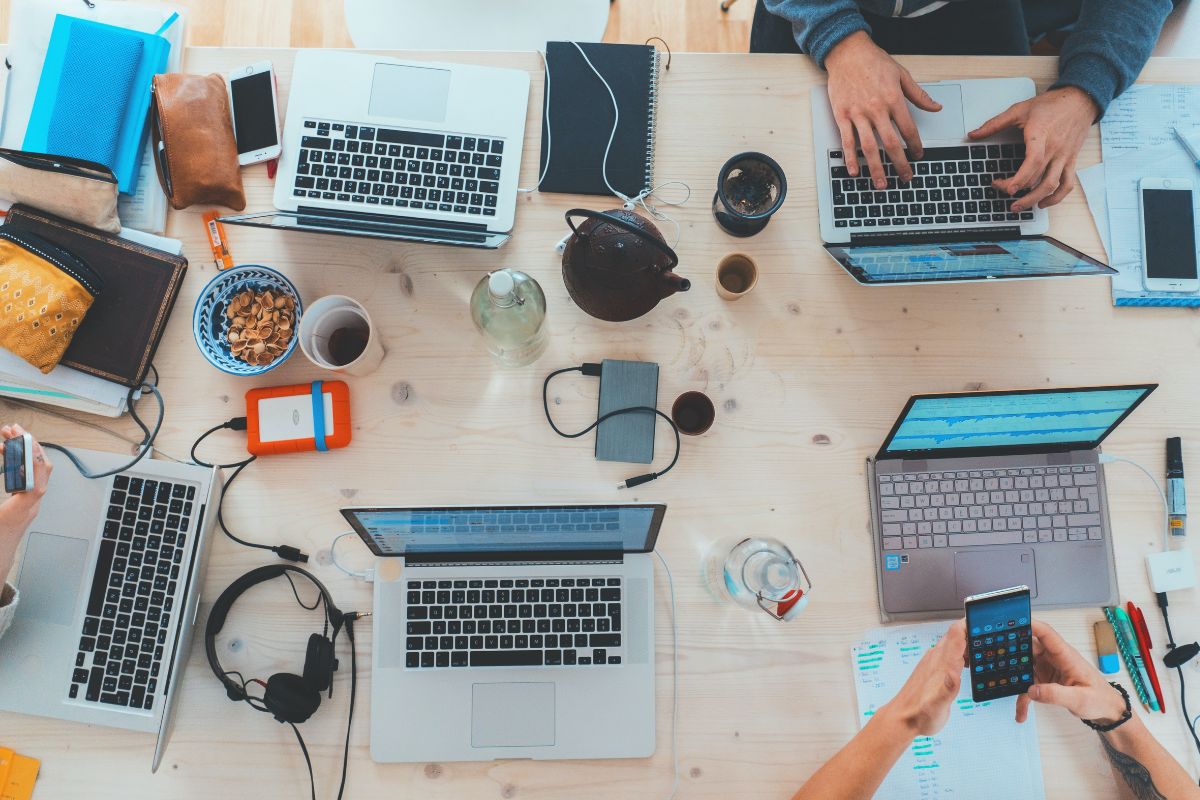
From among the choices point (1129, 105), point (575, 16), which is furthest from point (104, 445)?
point (1129, 105)

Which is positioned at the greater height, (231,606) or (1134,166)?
(1134,166)

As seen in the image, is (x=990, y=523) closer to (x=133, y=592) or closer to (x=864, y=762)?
(x=864, y=762)

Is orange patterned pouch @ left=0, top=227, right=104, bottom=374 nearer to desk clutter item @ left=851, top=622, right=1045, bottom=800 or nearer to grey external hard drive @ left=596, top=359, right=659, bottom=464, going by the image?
grey external hard drive @ left=596, top=359, right=659, bottom=464

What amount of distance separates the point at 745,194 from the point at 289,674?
1040 mm

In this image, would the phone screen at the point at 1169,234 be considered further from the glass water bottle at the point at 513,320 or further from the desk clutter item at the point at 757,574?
the glass water bottle at the point at 513,320

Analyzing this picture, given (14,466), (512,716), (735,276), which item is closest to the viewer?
(14,466)

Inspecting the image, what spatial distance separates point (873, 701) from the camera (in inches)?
38.9

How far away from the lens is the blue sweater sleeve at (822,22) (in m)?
1.08

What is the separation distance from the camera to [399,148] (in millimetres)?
1046

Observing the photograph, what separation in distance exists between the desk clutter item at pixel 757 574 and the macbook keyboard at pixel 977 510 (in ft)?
0.55

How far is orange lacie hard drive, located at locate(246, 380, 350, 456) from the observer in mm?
1021

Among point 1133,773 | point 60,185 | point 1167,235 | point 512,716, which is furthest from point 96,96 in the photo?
point 1133,773

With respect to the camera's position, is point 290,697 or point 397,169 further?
point 397,169

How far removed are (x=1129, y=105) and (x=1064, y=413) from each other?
0.62 meters
